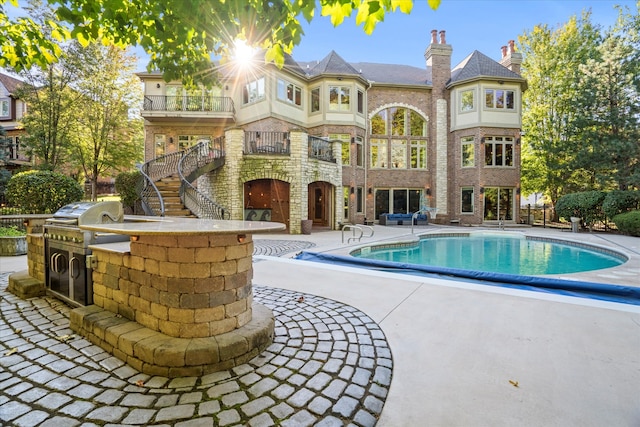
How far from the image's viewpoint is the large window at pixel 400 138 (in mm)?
19000

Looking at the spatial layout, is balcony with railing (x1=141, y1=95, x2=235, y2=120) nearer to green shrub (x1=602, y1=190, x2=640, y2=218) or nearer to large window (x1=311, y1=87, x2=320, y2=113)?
large window (x1=311, y1=87, x2=320, y2=113)

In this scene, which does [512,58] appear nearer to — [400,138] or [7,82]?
[400,138]

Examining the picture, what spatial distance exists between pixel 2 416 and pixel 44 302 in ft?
8.29

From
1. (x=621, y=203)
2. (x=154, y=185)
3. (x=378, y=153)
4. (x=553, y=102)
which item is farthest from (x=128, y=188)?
(x=553, y=102)

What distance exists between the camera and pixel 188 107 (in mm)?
16641

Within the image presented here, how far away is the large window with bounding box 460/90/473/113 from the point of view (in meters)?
17.8

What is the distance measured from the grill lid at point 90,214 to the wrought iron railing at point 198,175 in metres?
5.72

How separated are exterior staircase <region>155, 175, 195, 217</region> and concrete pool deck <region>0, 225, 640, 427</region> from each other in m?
7.17

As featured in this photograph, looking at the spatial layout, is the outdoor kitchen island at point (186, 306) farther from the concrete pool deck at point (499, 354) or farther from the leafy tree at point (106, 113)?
the leafy tree at point (106, 113)

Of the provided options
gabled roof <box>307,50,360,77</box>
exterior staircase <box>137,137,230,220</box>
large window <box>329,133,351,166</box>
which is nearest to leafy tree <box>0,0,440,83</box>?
exterior staircase <box>137,137,230,220</box>

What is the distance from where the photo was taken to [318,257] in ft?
23.5

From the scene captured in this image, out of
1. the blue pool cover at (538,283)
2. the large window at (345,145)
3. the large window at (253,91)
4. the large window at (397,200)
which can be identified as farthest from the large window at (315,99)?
the blue pool cover at (538,283)

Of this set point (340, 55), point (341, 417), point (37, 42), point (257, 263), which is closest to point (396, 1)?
point (341, 417)

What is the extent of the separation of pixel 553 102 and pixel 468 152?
6.55m
